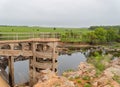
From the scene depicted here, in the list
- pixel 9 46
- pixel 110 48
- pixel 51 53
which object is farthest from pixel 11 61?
pixel 110 48

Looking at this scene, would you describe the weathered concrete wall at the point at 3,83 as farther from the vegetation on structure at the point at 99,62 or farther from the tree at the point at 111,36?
the tree at the point at 111,36

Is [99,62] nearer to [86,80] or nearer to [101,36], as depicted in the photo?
[86,80]

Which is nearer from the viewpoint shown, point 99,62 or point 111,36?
point 99,62

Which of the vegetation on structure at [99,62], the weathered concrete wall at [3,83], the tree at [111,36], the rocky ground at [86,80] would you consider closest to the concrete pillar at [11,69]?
the weathered concrete wall at [3,83]

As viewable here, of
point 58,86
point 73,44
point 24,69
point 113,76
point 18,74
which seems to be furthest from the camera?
point 73,44

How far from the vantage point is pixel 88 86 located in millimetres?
28094

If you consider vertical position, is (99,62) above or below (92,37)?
above

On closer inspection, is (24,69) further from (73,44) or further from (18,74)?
(73,44)

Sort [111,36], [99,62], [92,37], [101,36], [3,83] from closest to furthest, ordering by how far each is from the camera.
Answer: [3,83] → [99,62] → [101,36] → [92,37] → [111,36]

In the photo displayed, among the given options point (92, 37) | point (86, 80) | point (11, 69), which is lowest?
point (92, 37)

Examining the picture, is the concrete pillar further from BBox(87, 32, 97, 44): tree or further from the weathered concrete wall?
BBox(87, 32, 97, 44): tree

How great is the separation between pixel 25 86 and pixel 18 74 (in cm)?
1192

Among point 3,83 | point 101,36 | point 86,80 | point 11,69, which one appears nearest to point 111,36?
point 101,36

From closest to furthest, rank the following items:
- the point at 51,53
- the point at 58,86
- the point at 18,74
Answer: the point at 58,86 → the point at 51,53 → the point at 18,74
